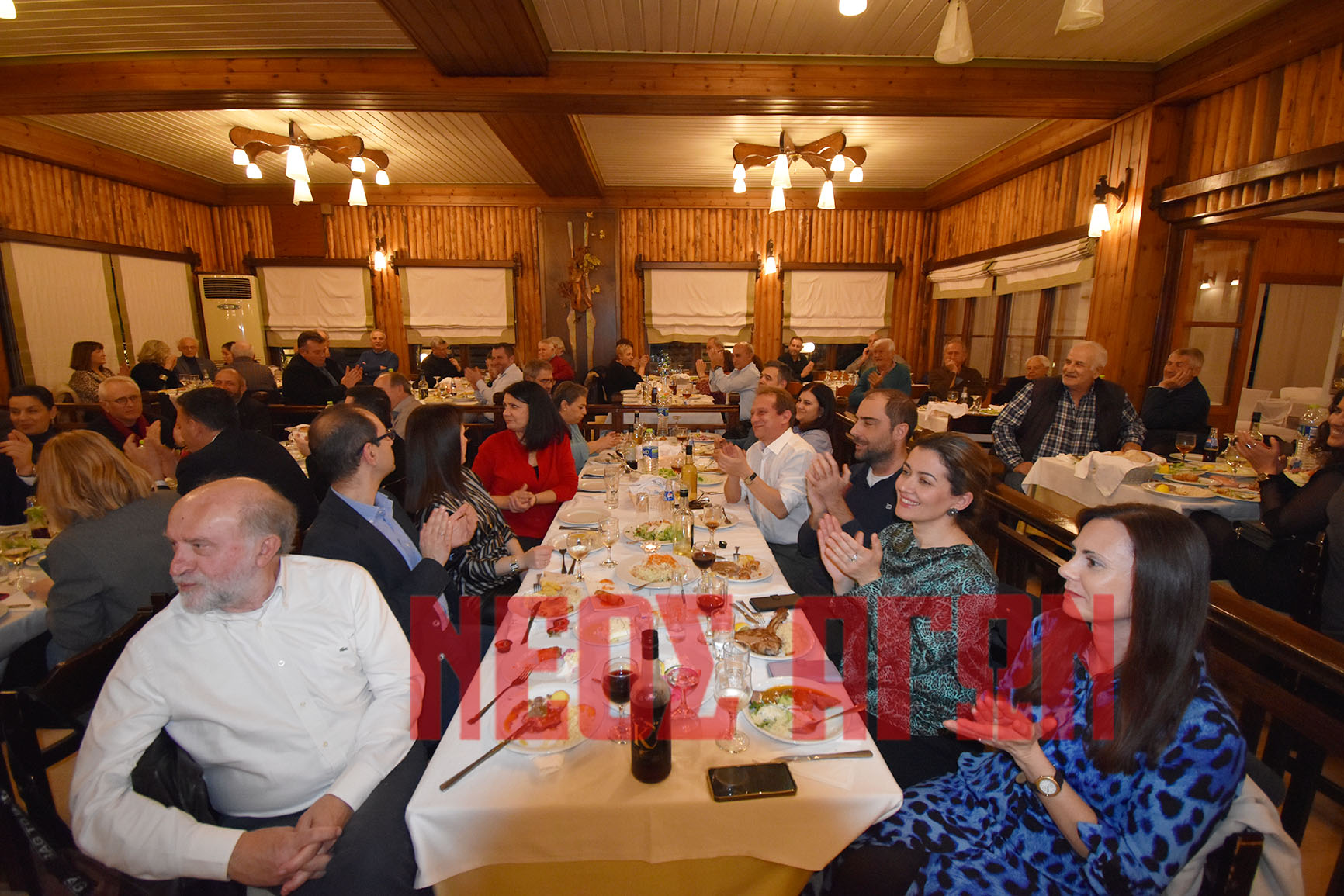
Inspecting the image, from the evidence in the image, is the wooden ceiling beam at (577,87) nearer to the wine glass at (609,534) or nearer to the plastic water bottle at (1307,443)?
the plastic water bottle at (1307,443)

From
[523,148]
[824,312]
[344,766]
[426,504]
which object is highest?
[523,148]

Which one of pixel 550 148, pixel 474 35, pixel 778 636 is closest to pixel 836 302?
pixel 550 148

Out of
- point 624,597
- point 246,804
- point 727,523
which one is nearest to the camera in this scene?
point 246,804

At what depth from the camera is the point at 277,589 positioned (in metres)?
1.68

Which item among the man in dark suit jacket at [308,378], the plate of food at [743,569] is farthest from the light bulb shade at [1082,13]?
the man in dark suit jacket at [308,378]

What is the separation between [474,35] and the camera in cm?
413

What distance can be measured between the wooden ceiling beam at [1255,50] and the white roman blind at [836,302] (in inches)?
205

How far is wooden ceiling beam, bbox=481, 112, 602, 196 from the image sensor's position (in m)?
5.80

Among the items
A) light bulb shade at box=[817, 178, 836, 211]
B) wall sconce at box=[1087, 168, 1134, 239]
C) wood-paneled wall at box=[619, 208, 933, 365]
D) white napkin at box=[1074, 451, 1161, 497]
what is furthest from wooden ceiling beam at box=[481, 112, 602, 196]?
white napkin at box=[1074, 451, 1161, 497]

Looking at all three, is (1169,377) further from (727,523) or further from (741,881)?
(741,881)

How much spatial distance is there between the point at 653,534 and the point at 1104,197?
5597mm

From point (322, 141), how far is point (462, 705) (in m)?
6.90

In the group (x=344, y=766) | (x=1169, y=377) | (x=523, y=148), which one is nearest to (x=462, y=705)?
(x=344, y=766)

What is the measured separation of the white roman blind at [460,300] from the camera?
33.7 feet
